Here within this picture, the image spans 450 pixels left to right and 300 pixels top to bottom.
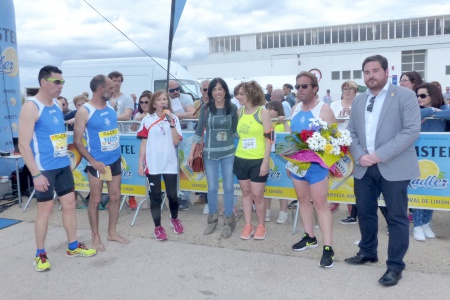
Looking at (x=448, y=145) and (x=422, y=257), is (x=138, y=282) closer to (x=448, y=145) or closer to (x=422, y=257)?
(x=422, y=257)

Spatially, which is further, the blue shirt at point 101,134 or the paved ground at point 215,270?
the blue shirt at point 101,134

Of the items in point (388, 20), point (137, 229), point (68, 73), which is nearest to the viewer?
point (137, 229)

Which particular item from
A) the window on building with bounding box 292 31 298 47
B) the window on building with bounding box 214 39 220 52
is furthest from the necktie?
the window on building with bounding box 214 39 220 52

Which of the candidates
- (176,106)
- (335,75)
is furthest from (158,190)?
(335,75)

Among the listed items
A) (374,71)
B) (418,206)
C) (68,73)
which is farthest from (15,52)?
(68,73)

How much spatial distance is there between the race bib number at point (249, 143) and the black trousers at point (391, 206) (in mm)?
1271

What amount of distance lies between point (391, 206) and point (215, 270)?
5.79ft

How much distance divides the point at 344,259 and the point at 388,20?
5328 cm

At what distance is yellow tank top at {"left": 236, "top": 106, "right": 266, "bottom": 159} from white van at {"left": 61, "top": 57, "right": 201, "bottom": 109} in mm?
10583

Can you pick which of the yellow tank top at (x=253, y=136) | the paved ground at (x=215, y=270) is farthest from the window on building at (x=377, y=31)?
the yellow tank top at (x=253, y=136)

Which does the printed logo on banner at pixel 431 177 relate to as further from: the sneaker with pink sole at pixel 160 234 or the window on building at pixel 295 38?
the window on building at pixel 295 38

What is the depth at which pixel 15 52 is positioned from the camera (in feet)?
25.3

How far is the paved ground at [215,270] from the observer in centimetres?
356

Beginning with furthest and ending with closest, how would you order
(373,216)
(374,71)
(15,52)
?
(15,52)
(373,216)
(374,71)
